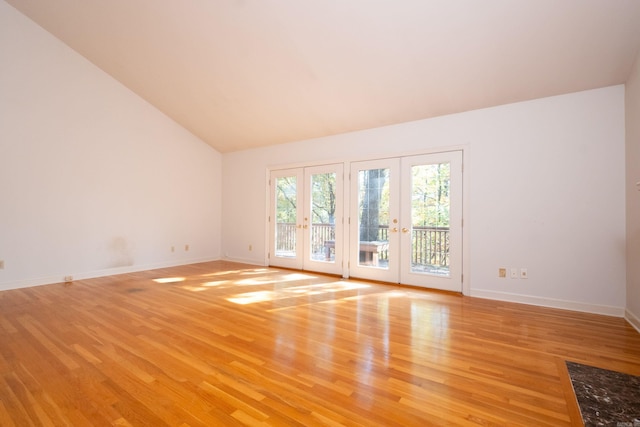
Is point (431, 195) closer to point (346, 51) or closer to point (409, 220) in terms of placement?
point (409, 220)

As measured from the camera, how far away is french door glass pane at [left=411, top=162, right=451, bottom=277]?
4344mm

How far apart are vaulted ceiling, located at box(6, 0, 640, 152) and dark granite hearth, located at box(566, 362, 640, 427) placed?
2955 millimetres

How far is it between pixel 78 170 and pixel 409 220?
534 cm

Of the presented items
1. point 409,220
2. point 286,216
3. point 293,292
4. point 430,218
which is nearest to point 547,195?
point 430,218

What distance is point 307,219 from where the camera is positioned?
5793mm

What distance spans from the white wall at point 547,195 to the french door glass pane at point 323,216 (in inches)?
65.4

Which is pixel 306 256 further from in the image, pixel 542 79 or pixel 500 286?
pixel 542 79

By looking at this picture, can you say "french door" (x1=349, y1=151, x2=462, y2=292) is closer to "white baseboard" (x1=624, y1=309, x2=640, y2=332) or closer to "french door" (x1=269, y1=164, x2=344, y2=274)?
"french door" (x1=269, y1=164, x2=344, y2=274)

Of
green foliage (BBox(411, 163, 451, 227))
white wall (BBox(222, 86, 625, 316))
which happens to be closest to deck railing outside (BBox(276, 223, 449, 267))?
green foliage (BBox(411, 163, 451, 227))

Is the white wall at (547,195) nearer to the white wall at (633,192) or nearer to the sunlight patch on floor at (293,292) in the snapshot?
the white wall at (633,192)

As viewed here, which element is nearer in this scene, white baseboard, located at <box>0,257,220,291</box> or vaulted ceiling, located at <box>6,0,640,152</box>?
vaulted ceiling, located at <box>6,0,640,152</box>

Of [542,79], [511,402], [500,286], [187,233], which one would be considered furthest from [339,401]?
[187,233]

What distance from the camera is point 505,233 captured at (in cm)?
389

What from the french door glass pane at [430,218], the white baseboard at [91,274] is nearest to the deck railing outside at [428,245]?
the french door glass pane at [430,218]
